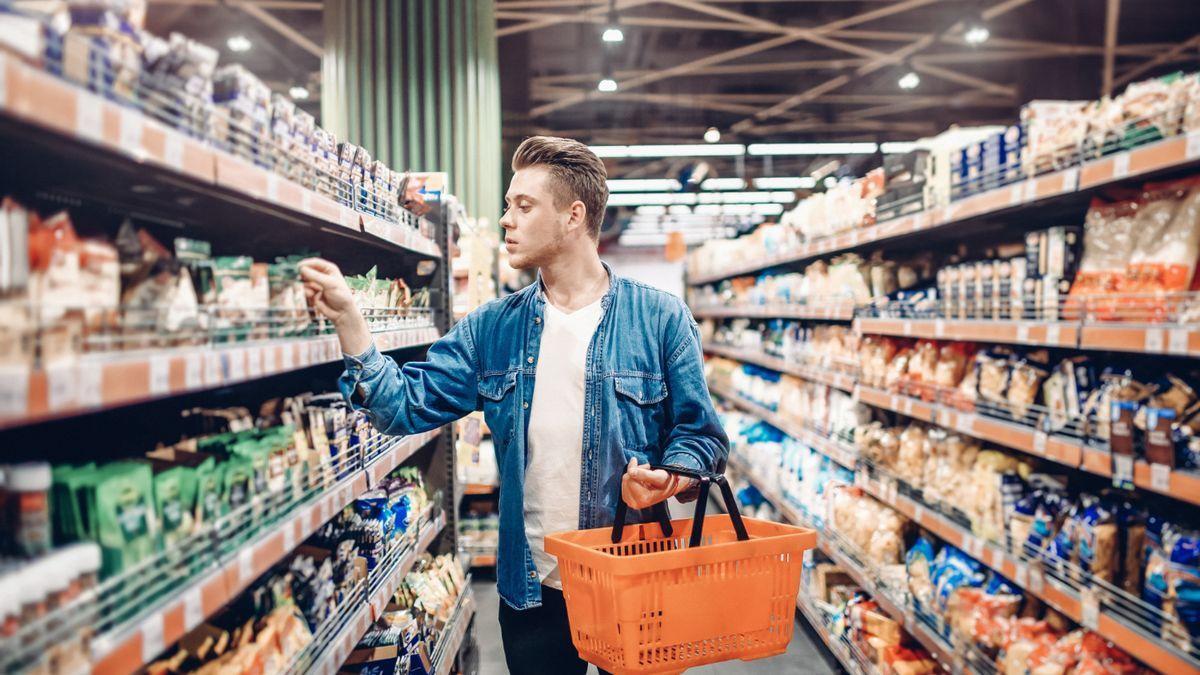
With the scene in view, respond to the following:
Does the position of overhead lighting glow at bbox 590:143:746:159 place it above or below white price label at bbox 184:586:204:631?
above

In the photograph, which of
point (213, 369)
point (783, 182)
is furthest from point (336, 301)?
point (783, 182)

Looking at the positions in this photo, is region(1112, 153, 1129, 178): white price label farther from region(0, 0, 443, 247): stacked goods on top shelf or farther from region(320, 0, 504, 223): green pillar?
region(320, 0, 504, 223): green pillar

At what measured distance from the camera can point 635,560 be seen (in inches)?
57.7

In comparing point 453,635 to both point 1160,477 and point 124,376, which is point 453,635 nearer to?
point 124,376

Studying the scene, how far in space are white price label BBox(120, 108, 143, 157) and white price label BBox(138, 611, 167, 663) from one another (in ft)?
2.19

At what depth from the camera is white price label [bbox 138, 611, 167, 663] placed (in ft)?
3.60

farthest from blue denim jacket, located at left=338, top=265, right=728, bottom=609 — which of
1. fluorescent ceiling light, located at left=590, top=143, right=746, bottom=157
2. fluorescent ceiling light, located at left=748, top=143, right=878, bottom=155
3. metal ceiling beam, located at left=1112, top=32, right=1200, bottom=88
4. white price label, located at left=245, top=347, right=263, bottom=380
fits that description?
fluorescent ceiling light, located at left=748, top=143, right=878, bottom=155

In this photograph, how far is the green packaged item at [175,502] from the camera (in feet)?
4.15

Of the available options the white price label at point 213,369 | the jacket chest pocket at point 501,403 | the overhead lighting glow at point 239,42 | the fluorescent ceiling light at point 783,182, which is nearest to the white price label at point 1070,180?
the jacket chest pocket at point 501,403

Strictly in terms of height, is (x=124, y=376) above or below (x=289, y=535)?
above

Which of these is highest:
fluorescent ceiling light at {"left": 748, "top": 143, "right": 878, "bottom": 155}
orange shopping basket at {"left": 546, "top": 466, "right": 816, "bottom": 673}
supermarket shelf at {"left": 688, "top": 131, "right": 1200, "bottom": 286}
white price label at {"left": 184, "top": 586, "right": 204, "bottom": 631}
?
fluorescent ceiling light at {"left": 748, "top": 143, "right": 878, "bottom": 155}

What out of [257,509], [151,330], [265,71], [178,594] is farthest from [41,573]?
[265,71]

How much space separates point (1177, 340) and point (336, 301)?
1.93 metres

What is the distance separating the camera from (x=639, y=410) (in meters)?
1.98
